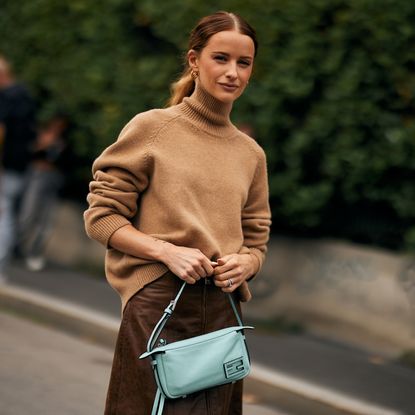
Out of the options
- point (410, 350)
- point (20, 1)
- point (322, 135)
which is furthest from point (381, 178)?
point (20, 1)

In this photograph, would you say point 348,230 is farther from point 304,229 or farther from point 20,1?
point 20,1

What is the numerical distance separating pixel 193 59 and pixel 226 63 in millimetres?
144

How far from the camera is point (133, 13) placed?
9.38 metres

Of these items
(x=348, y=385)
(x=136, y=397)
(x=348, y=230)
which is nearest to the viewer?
(x=136, y=397)

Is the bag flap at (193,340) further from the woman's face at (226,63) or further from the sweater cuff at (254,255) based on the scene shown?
the woman's face at (226,63)

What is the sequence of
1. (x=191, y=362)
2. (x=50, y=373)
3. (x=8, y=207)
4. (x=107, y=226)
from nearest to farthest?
(x=191, y=362)
(x=107, y=226)
(x=50, y=373)
(x=8, y=207)

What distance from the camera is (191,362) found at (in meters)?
3.01

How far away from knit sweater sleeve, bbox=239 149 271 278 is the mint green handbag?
357mm

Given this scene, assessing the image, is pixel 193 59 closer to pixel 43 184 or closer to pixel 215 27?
pixel 215 27

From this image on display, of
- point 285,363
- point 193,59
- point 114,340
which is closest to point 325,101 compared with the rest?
point 285,363

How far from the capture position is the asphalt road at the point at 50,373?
5562 millimetres

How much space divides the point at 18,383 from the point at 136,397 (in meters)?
3.02

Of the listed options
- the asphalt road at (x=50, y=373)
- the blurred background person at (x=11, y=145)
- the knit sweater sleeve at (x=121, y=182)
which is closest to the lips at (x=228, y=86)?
the knit sweater sleeve at (x=121, y=182)

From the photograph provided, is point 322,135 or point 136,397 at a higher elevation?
point 322,135
